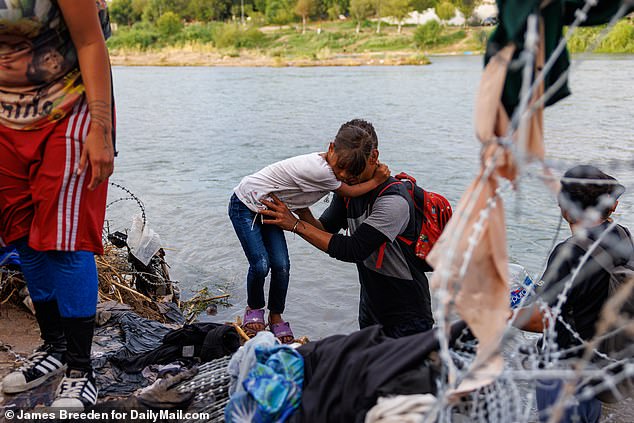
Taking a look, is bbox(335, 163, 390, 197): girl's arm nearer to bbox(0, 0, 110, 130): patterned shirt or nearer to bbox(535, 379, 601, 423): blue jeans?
bbox(535, 379, 601, 423): blue jeans

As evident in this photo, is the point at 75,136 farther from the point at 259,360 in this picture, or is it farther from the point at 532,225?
the point at 532,225

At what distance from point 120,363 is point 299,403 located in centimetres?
158

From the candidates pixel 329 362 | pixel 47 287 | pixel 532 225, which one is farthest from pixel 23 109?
pixel 532 225

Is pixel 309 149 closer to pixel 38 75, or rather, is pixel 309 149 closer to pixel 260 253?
pixel 260 253

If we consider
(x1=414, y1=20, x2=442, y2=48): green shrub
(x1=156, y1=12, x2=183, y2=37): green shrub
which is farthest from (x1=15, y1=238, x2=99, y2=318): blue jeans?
(x1=156, y1=12, x2=183, y2=37): green shrub

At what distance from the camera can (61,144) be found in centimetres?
259

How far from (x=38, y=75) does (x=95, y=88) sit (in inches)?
9.2

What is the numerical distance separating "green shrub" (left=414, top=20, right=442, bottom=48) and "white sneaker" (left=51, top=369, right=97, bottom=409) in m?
59.8

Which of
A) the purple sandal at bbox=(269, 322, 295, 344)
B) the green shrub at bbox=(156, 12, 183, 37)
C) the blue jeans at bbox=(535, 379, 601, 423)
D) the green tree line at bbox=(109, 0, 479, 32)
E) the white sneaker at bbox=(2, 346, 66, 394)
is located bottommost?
the purple sandal at bbox=(269, 322, 295, 344)

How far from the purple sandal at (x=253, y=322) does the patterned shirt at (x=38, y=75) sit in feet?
6.64

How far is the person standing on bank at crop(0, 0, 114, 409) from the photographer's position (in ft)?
8.39

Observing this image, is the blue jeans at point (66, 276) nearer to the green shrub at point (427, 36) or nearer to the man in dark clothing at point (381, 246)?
the man in dark clothing at point (381, 246)

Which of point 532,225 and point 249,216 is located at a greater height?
point 249,216

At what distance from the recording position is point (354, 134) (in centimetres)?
347
